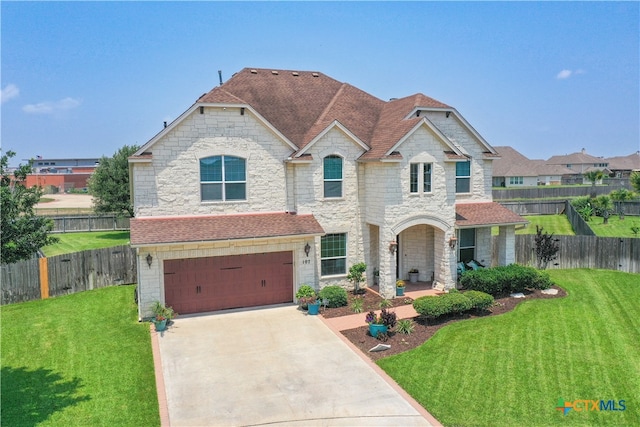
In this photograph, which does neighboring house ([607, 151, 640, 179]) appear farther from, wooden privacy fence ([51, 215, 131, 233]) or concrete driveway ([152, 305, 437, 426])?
concrete driveway ([152, 305, 437, 426])

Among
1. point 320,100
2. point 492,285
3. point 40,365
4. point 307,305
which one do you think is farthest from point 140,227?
point 492,285

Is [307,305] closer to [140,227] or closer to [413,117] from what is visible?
[140,227]

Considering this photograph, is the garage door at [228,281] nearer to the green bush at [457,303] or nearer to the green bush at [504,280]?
the green bush at [457,303]

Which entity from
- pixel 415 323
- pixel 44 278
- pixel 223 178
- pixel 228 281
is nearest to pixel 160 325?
pixel 228 281

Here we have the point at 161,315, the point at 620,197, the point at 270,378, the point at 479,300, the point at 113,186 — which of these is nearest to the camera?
the point at 270,378

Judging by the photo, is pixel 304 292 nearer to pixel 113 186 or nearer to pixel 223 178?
pixel 223 178
